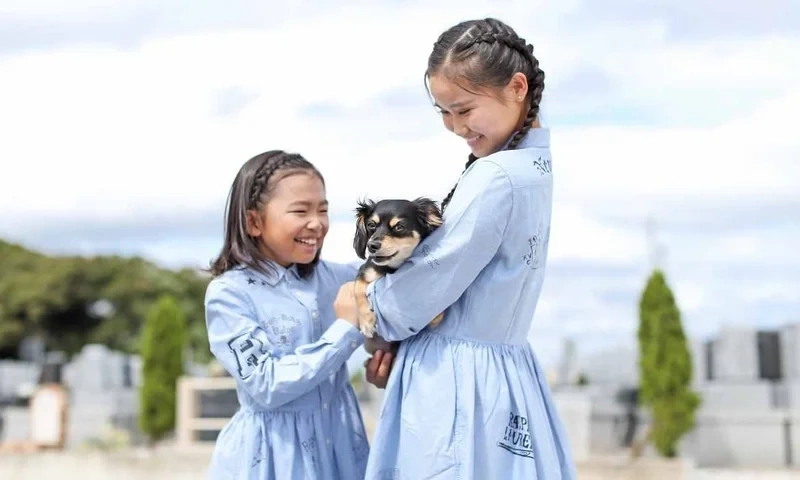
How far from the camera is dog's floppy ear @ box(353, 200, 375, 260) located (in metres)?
2.30

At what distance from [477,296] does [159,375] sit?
452 inches

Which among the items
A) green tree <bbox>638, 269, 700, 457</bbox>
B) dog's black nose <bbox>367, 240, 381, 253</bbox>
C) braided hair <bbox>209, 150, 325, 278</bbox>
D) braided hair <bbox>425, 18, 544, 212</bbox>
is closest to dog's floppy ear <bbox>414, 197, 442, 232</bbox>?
dog's black nose <bbox>367, 240, 381, 253</bbox>

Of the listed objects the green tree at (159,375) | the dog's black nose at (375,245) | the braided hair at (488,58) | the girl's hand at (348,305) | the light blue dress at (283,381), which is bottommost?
the green tree at (159,375)

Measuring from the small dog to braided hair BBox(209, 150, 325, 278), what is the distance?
0.42m

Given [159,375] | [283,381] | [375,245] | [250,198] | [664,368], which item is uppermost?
[250,198]

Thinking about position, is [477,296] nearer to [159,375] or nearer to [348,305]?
[348,305]

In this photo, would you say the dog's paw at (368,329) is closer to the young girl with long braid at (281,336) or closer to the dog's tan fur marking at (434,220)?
the young girl with long braid at (281,336)

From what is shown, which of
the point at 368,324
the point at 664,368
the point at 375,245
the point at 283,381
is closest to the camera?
the point at 375,245

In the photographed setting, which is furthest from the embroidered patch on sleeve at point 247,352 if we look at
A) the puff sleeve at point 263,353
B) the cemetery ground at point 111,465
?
the cemetery ground at point 111,465

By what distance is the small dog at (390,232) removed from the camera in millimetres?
2182

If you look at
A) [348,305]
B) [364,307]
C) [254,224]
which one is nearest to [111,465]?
[254,224]

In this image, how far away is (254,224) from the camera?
2676 millimetres

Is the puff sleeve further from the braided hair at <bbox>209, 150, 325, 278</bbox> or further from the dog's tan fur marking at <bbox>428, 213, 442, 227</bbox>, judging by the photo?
the dog's tan fur marking at <bbox>428, 213, 442, 227</bbox>

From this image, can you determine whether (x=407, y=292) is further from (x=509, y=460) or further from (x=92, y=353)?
(x=92, y=353)
